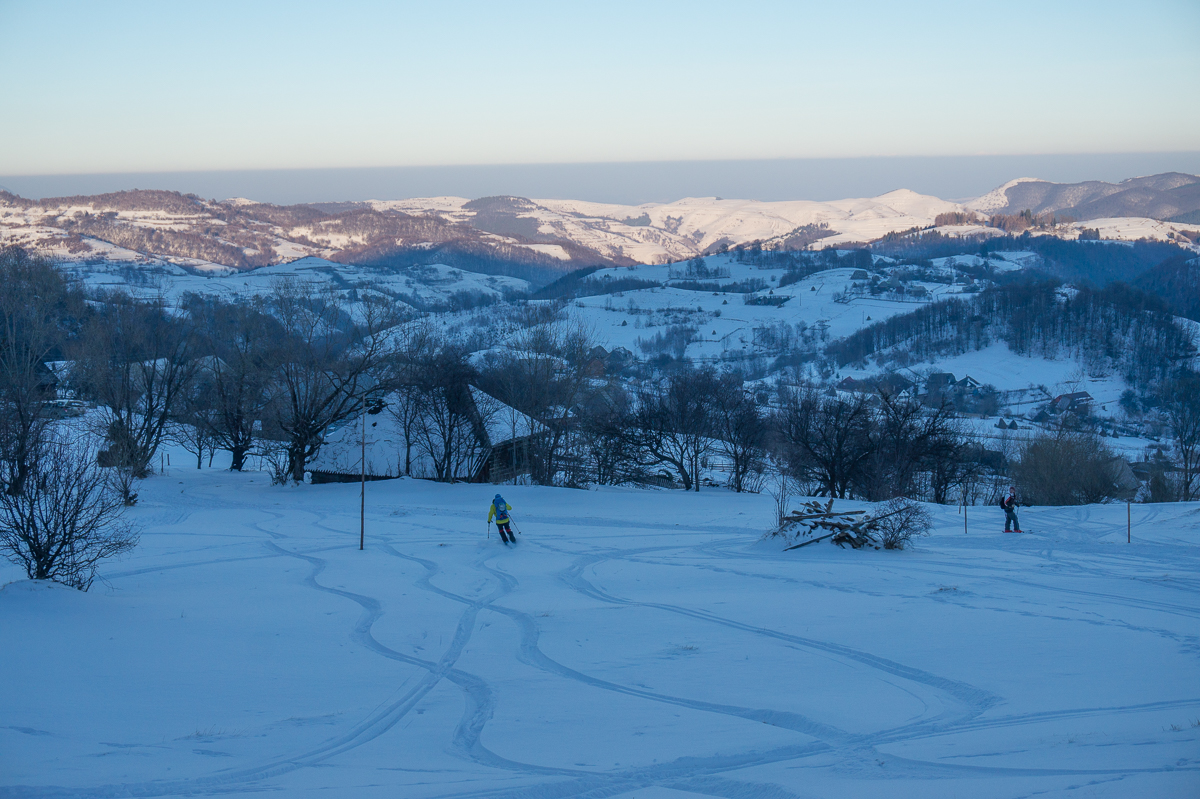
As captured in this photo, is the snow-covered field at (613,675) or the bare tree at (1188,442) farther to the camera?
the bare tree at (1188,442)

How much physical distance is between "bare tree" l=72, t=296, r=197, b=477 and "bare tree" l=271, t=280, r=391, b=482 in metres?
7.38

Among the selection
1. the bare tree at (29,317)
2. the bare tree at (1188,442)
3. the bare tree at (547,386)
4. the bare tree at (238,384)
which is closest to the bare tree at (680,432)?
the bare tree at (547,386)

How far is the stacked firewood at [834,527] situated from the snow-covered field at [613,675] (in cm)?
68

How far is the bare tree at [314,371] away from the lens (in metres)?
34.9

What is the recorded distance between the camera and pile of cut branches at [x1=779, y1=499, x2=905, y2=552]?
1827 cm

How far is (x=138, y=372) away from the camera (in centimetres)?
4141

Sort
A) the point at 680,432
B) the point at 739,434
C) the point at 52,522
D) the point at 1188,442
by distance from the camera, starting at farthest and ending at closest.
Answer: the point at 1188,442 → the point at 680,432 → the point at 739,434 → the point at 52,522

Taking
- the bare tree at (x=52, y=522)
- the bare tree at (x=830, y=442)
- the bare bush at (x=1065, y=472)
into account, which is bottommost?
the bare bush at (x=1065, y=472)

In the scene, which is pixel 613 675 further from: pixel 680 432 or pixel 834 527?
pixel 680 432

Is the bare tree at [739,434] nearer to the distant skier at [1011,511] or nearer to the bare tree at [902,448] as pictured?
the bare tree at [902,448]

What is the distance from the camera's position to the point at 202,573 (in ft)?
52.7

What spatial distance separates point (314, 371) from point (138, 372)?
13.6 metres

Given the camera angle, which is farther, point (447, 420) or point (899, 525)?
point (447, 420)

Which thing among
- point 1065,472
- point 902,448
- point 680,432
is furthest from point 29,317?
point 1065,472
